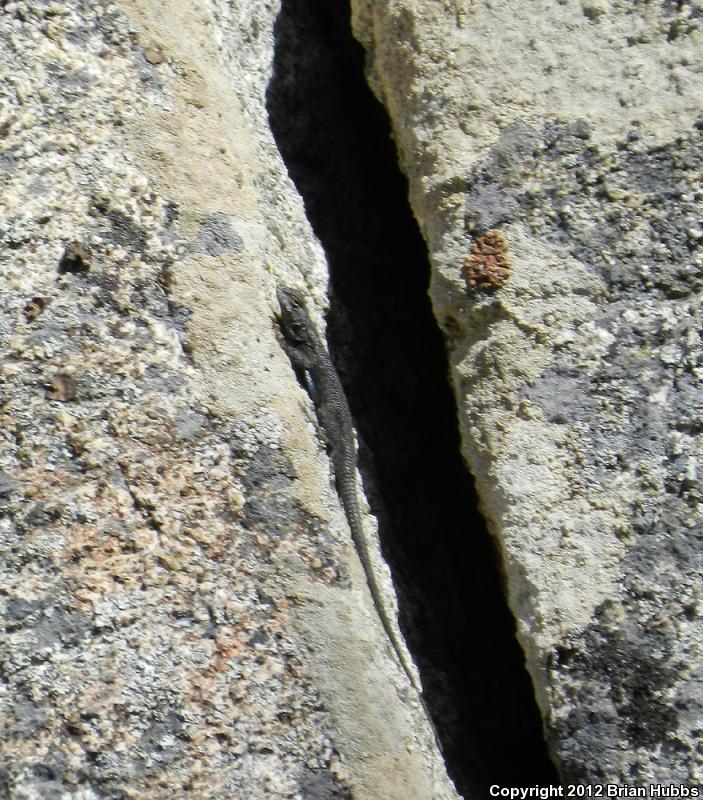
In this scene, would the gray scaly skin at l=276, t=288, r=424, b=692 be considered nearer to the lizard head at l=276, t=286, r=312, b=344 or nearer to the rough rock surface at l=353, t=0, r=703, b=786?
the lizard head at l=276, t=286, r=312, b=344

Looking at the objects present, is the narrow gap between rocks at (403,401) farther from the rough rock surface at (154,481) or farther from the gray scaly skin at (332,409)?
the rough rock surface at (154,481)

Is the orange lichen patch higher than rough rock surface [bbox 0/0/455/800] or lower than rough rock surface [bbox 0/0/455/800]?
higher

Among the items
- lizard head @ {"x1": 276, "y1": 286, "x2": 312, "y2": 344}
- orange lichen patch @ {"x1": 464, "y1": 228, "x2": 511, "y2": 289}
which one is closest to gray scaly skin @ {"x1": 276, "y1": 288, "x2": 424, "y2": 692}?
lizard head @ {"x1": 276, "y1": 286, "x2": 312, "y2": 344}

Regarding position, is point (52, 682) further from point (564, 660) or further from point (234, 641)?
point (564, 660)

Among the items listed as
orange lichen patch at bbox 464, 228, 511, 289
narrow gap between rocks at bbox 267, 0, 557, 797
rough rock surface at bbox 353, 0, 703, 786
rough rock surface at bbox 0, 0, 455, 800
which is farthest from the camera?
narrow gap between rocks at bbox 267, 0, 557, 797

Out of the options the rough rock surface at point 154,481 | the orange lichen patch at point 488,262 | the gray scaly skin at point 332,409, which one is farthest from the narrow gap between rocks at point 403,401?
the orange lichen patch at point 488,262

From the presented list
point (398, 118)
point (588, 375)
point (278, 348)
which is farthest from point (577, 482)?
point (398, 118)
